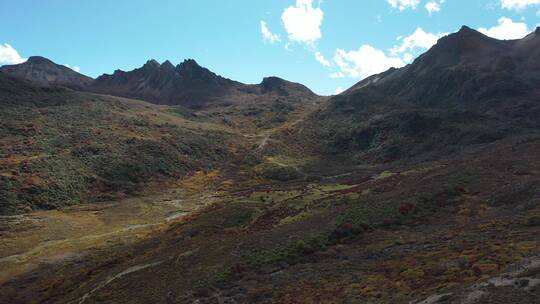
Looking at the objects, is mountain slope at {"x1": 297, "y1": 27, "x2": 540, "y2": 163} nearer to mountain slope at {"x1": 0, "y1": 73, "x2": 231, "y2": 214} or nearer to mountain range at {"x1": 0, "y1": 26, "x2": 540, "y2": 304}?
mountain range at {"x1": 0, "y1": 26, "x2": 540, "y2": 304}

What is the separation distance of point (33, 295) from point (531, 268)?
45835 millimetres

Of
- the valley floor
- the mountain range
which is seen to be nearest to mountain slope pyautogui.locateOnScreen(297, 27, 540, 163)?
the mountain range

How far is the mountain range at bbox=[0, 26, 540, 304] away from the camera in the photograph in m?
33.7

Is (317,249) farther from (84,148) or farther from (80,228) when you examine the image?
(84,148)

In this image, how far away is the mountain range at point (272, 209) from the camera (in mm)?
33719

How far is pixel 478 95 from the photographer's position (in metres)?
168

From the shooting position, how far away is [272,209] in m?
66.8

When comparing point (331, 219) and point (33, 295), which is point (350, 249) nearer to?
point (331, 219)

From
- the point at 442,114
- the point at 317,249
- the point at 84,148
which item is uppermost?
the point at 84,148

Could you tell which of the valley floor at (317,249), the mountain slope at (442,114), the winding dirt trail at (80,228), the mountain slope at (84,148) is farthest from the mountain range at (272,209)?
→ the mountain slope at (442,114)

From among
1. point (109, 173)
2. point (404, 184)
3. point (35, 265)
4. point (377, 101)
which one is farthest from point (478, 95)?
point (35, 265)

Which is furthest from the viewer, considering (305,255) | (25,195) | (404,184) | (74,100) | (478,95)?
(74,100)

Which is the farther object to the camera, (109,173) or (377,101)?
(377,101)

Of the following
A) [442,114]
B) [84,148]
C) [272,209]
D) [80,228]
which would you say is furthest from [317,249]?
[442,114]
